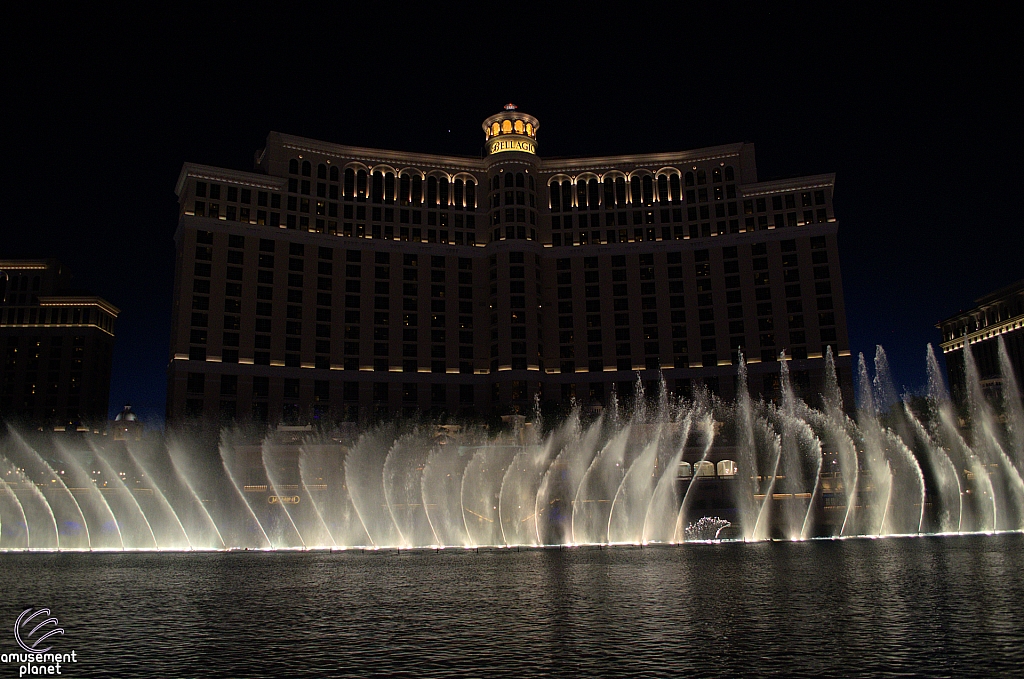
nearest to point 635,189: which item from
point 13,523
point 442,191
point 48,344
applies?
point 442,191

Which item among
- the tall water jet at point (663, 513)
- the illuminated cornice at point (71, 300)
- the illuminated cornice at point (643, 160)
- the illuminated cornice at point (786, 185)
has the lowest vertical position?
the tall water jet at point (663, 513)

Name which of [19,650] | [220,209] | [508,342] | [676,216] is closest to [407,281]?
[508,342]

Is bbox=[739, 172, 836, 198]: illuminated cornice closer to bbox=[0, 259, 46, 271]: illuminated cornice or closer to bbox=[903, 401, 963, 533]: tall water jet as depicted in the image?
bbox=[903, 401, 963, 533]: tall water jet

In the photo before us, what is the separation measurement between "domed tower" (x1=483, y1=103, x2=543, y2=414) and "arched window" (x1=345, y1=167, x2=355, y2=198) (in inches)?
831

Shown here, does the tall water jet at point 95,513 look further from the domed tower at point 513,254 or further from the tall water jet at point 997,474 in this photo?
the domed tower at point 513,254

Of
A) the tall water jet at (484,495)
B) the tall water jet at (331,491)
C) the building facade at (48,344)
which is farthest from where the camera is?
the building facade at (48,344)

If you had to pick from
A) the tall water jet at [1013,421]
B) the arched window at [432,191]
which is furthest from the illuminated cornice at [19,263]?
the tall water jet at [1013,421]

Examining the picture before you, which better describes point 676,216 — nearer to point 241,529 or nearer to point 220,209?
point 220,209

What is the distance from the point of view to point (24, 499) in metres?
62.9

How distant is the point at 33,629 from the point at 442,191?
113 metres

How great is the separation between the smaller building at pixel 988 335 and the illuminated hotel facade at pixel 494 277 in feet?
120

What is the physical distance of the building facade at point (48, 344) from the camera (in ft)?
524

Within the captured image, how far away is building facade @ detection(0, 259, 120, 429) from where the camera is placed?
6289 inches

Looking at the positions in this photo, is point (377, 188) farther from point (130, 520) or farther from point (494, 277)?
point (130, 520)
